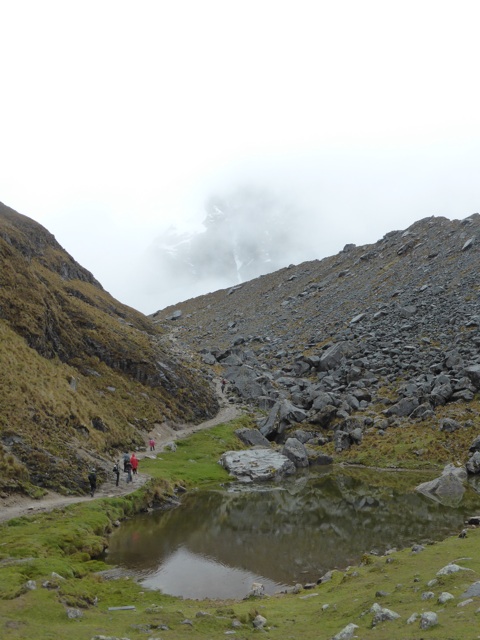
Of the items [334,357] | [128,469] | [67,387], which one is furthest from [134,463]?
[334,357]

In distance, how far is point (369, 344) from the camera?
281ft

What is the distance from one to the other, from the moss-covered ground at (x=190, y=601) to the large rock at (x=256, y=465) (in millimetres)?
23400

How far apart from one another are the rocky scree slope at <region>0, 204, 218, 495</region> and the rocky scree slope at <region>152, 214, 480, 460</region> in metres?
15.2

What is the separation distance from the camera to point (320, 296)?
14188 centimetres

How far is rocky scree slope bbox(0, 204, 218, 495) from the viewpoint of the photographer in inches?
1544

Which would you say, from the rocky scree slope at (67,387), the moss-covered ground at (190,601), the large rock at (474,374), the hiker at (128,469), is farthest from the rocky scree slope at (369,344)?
the moss-covered ground at (190,601)

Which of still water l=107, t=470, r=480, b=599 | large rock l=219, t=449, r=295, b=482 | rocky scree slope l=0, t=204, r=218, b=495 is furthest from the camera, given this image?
large rock l=219, t=449, r=295, b=482

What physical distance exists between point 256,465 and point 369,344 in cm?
3968

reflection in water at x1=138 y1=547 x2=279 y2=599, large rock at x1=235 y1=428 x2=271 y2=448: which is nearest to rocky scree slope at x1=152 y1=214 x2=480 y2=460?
large rock at x1=235 y1=428 x2=271 y2=448

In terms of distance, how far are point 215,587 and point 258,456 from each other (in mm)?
32228

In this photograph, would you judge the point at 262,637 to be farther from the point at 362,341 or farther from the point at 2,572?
the point at 362,341

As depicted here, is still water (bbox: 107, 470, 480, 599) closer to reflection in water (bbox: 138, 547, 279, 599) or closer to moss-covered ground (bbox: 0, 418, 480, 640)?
reflection in water (bbox: 138, 547, 279, 599)

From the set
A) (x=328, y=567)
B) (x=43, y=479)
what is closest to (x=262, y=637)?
(x=328, y=567)

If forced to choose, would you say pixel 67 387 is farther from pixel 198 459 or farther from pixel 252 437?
pixel 252 437
